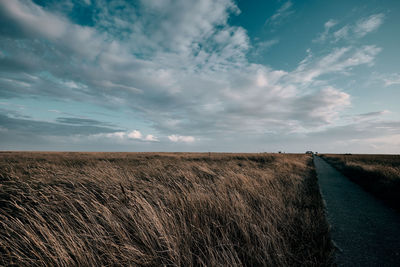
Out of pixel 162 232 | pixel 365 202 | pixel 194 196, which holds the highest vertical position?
pixel 194 196

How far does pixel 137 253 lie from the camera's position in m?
2.06

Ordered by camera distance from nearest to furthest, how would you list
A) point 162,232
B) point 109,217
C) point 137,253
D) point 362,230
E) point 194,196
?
point 137,253
point 162,232
point 109,217
point 362,230
point 194,196

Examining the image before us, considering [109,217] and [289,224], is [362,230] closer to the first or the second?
[289,224]

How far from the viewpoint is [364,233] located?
10.5 feet

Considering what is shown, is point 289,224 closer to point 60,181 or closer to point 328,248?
point 328,248

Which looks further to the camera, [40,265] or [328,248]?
[328,248]

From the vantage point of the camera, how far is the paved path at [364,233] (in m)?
2.40

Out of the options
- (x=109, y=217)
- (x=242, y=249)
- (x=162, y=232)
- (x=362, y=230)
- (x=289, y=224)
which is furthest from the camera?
(x=362, y=230)

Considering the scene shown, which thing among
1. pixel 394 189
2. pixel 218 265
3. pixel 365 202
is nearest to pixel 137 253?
pixel 218 265

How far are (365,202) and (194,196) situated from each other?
5717 millimetres

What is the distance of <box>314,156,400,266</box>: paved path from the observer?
7.88ft

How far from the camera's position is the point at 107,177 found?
5203mm

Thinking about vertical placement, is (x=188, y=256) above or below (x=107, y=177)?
below

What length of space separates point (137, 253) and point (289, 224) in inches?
98.5
